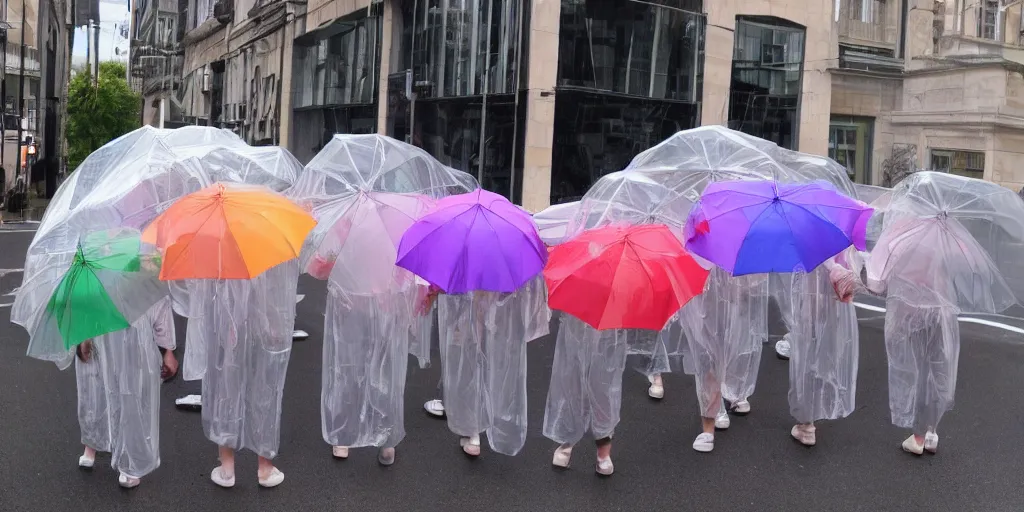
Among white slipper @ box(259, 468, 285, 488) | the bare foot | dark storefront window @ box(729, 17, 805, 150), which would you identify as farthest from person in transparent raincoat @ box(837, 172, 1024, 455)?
dark storefront window @ box(729, 17, 805, 150)

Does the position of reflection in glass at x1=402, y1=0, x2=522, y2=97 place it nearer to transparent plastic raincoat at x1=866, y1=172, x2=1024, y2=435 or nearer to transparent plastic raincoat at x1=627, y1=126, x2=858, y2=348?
transparent plastic raincoat at x1=627, y1=126, x2=858, y2=348

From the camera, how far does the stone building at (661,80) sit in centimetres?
1698

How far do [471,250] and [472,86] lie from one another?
13460 millimetres

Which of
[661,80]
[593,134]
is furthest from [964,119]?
[593,134]

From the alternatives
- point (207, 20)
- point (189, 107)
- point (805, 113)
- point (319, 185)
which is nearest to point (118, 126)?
point (189, 107)

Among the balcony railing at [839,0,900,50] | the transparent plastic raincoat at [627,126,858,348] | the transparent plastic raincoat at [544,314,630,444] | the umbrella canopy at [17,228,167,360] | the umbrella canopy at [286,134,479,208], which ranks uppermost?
the balcony railing at [839,0,900,50]

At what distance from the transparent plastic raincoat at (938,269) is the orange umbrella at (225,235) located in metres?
3.48

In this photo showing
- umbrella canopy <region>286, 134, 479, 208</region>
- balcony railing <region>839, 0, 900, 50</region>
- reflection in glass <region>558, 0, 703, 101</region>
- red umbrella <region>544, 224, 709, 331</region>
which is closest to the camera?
red umbrella <region>544, 224, 709, 331</region>

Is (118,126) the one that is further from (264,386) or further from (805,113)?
(264,386)

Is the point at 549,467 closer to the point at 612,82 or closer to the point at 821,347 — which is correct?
the point at 821,347

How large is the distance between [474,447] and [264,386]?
1.37 m

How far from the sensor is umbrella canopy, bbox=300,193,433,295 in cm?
508

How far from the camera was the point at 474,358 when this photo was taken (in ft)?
17.7

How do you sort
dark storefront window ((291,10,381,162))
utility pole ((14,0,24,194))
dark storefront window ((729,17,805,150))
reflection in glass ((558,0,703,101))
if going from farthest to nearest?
utility pole ((14,0,24,194)) < dark storefront window ((291,10,381,162)) < dark storefront window ((729,17,805,150)) < reflection in glass ((558,0,703,101))
